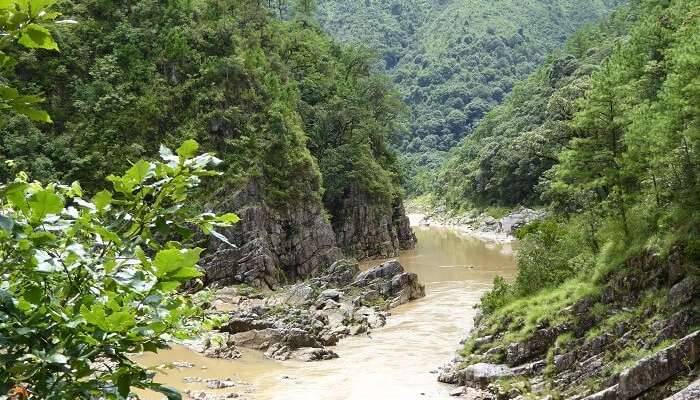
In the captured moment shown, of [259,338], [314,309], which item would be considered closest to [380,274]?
[314,309]

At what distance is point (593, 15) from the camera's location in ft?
632

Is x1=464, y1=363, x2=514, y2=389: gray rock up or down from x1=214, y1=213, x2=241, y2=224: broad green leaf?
down

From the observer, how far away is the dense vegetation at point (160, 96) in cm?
3862

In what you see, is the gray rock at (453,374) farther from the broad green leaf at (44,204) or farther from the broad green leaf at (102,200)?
the broad green leaf at (44,204)

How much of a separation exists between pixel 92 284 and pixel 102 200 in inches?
15.9

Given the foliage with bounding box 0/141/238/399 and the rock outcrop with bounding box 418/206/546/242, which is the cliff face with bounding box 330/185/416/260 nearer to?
the rock outcrop with bounding box 418/206/546/242

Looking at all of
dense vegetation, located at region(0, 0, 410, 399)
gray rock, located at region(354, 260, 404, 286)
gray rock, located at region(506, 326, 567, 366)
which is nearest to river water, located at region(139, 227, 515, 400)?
gray rock, located at region(506, 326, 567, 366)

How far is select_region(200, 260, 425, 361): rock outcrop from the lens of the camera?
2689 cm

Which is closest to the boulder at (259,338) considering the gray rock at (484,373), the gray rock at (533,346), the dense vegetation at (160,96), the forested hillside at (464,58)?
the gray rock at (484,373)

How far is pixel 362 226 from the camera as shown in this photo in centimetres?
5588

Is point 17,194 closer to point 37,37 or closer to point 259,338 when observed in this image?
point 37,37

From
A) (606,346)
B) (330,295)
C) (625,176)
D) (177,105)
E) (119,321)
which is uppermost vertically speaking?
(177,105)

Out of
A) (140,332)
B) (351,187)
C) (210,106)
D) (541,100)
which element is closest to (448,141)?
(541,100)

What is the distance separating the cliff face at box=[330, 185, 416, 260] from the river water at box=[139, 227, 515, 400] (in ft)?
51.9
